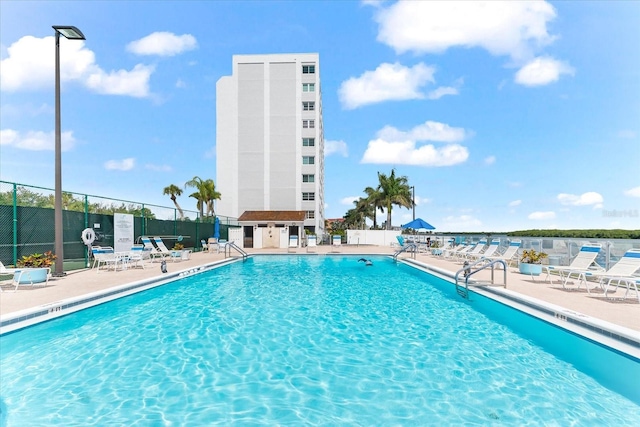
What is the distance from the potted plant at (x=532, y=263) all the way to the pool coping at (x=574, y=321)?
3.19 meters

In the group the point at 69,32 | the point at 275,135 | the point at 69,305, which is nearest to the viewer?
the point at 69,305

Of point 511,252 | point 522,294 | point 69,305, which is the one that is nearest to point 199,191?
point 511,252

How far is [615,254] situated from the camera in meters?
10.2

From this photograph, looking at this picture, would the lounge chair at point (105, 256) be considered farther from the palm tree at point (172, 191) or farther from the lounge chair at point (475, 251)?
the palm tree at point (172, 191)

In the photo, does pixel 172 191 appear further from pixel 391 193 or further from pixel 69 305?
pixel 69 305

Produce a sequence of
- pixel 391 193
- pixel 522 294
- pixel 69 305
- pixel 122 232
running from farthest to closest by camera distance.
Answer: pixel 391 193, pixel 122 232, pixel 522 294, pixel 69 305

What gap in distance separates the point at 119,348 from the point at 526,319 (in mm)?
7070

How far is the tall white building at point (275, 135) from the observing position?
137 feet

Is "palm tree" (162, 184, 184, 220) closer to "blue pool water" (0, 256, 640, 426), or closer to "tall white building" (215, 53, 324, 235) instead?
"tall white building" (215, 53, 324, 235)

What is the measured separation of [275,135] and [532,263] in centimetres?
3441

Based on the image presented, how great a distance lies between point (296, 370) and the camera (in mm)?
4734

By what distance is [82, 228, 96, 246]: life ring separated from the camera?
42.6 feet

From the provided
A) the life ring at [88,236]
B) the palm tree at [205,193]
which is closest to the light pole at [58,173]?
the life ring at [88,236]

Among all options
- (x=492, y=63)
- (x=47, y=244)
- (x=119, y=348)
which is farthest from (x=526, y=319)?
(x=492, y=63)
